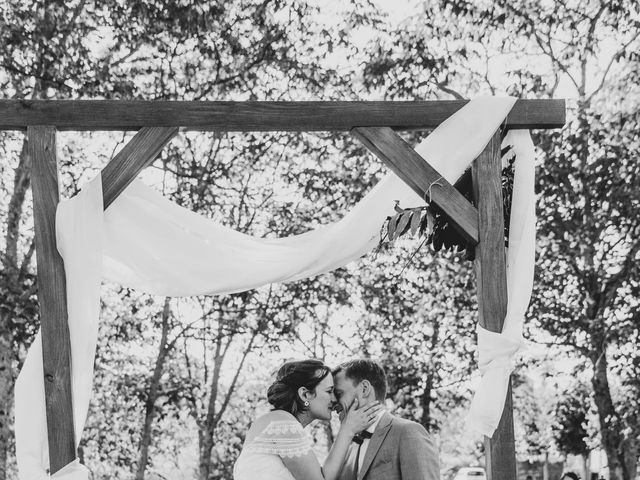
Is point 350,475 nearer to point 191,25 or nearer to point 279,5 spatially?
point 191,25

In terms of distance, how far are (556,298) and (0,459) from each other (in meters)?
6.83

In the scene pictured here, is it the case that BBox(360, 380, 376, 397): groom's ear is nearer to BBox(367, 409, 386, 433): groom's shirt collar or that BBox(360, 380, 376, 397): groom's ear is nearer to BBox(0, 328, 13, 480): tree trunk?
BBox(367, 409, 386, 433): groom's shirt collar

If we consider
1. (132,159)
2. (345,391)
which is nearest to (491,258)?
(345,391)

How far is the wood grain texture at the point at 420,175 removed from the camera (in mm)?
4559

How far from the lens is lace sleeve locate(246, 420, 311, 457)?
424cm

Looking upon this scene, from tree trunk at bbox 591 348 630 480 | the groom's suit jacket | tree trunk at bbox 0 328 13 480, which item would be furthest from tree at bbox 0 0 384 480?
the groom's suit jacket

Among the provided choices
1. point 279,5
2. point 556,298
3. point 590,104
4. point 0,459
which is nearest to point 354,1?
point 279,5

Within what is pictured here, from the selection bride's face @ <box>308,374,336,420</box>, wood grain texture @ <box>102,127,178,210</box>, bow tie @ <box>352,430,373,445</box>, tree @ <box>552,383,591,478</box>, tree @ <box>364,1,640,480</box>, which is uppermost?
tree @ <box>364,1,640,480</box>

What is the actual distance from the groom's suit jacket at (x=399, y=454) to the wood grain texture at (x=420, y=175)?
1029 millimetres

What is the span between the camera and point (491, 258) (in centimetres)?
453

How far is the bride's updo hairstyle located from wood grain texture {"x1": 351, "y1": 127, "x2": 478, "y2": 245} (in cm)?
100

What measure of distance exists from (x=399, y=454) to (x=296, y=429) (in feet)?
1.65

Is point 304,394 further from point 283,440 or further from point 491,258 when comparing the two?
point 491,258

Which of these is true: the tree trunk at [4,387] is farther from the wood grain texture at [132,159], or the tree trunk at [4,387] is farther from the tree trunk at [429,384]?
the tree trunk at [429,384]
